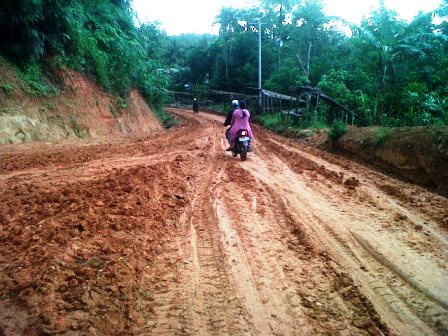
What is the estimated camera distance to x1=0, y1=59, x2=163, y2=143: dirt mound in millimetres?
9844

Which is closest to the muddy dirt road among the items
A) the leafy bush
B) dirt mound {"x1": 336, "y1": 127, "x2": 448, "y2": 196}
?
dirt mound {"x1": 336, "y1": 127, "x2": 448, "y2": 196}

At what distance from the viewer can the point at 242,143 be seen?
9305 millimetres

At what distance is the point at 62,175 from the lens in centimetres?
634

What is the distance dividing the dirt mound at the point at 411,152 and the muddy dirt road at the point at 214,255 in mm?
773

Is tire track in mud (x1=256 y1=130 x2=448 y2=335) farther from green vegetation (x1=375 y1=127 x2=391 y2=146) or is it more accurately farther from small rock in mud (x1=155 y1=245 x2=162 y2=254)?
green vegetation (x1=375 y1=127 x2=391 y2=146)

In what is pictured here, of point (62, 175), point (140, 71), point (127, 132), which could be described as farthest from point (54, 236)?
point (140, 71)

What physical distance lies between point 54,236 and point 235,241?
6.88 feet

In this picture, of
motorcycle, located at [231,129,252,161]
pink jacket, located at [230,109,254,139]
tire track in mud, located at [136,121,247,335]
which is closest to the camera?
tire track in mud, located at [136,121,247,335]

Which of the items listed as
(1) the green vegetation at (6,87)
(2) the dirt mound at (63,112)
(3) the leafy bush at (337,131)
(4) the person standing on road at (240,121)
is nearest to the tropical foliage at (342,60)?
(3) the leafy bush at (337,131)

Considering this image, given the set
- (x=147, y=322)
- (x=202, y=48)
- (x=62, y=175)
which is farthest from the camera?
(x=202, y=48)

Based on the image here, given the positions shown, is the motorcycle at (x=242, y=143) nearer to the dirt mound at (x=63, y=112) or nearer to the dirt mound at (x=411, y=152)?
the dirt mound at (x=411, y=152)

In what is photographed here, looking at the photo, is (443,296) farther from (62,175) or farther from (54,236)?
(62,175)

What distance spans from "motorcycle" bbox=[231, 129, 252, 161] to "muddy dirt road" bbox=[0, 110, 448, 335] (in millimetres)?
2390

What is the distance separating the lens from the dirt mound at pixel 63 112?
388 inches
